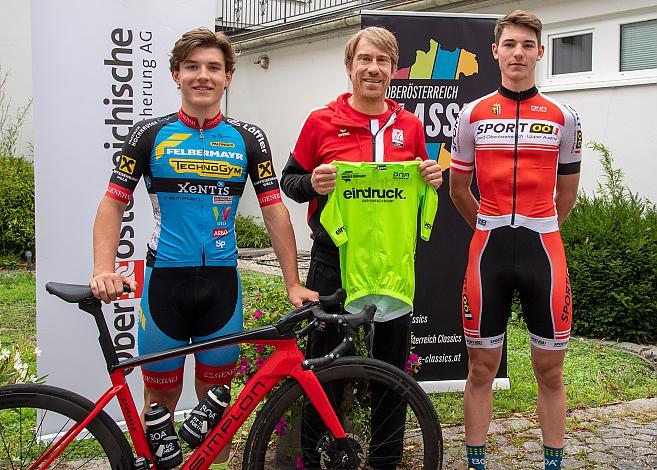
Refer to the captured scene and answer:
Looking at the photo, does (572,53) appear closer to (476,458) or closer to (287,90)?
(287,90)

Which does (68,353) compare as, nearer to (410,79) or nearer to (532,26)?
(410,79)

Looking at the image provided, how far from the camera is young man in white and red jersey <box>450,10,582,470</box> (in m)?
3.30

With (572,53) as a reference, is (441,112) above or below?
below

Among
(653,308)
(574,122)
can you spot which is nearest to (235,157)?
(574,122)

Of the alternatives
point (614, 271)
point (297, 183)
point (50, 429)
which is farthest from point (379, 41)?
point (614, 271)

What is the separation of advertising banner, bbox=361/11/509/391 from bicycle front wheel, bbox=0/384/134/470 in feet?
8.58

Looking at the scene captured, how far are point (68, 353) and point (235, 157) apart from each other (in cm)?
193

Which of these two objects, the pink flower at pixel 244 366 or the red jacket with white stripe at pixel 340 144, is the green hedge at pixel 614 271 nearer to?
the red jacket with white stripe at pixel 340 144

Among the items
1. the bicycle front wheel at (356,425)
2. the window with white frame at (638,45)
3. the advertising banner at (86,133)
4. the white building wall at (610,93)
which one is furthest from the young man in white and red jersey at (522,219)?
the window with white frame at (638,45)

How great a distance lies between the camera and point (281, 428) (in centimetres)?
320

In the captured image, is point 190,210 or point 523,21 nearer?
point 190,210

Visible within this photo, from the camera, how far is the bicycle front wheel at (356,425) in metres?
2.97

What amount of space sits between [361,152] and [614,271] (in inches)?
Result: 167

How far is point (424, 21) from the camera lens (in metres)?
4.81
